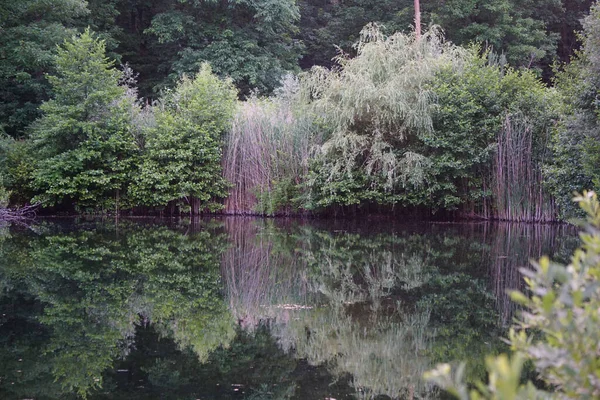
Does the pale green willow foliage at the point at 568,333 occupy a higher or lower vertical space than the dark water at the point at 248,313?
higher

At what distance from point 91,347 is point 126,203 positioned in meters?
12.1

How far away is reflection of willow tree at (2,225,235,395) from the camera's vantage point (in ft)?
16.7

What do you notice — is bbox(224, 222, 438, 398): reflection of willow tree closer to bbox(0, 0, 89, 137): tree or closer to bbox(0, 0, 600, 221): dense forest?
bbox(0, 0, 600, 221): dense forest

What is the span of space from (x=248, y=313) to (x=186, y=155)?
10.4m

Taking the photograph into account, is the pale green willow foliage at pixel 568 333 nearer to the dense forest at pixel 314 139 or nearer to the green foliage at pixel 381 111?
the dense forest at pixel 314 139

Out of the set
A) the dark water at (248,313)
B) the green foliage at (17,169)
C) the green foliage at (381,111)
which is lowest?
the dark water at (248,313)

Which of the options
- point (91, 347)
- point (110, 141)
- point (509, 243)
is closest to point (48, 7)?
point (110, 141)

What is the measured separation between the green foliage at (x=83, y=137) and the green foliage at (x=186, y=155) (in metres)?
0.59

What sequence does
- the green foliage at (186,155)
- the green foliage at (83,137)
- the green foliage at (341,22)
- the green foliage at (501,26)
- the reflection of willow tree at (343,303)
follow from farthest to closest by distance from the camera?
1. the green foliage at (341,22)
2. the green foliage at (501,26)
3. the green foliage at (186,155)
4. the green foliage at (83,137)
5. the reflection of willow tree at (343,303)

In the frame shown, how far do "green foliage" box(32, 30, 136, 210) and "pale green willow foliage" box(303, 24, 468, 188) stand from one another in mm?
5335

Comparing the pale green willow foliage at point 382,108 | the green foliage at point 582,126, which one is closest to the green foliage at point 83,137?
the pale green willow foliage at point 382,108

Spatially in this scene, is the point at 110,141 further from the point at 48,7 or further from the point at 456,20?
the point at 456,20

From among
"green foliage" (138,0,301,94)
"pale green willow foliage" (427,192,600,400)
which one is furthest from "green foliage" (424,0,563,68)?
"pale green willow foliage" (427,192,600,400)

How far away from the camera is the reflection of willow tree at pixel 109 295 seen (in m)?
5.08
